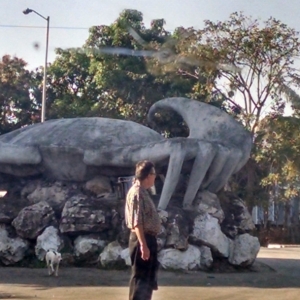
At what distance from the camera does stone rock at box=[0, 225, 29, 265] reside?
17047 millimetres

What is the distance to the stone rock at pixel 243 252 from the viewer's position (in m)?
17.4

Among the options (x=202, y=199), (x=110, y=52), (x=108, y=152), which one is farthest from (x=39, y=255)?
(x=110, y=52)

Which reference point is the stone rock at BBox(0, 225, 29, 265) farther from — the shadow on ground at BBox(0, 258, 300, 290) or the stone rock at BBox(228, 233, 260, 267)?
the stone rock at BBox(228, 233, 260, 267)

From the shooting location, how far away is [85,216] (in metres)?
17.1

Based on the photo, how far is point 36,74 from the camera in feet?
120

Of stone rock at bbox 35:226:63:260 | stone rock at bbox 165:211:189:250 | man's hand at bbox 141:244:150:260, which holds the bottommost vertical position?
stone rock at bbox 35:226:63:260

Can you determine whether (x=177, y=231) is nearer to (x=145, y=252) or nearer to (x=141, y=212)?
(x=141, y=212)

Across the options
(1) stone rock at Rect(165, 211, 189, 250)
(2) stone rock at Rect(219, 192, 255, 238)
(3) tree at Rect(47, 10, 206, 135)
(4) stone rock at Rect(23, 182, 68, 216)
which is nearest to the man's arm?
(1) stone rock at Rect(165, 211, 189, 250)

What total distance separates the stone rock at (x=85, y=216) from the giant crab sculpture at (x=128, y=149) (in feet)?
3.41

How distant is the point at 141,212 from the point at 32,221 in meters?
9.27

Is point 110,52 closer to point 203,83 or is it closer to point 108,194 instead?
point 203,83

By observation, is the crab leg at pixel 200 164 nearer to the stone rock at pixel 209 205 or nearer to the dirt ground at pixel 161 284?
the stone rock at pixel 209 205

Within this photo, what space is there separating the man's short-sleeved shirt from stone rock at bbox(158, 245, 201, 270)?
8.02 metres

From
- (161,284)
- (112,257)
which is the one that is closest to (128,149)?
(112,257)
